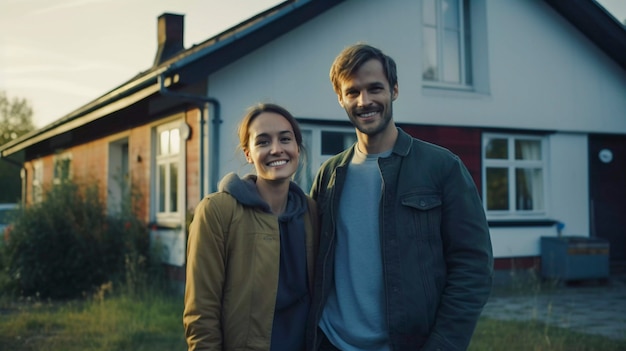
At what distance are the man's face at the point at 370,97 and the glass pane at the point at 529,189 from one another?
9630 mm

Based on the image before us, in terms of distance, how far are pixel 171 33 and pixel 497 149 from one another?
679cm

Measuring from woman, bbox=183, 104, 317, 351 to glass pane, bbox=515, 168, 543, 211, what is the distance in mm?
9649

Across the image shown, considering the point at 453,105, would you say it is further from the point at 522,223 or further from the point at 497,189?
the point at 522,223

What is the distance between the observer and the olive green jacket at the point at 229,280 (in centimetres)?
249

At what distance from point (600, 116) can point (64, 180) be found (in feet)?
30.4

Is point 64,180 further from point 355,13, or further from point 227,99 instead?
point 355,13

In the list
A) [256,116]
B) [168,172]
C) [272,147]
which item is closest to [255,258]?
[272,147]

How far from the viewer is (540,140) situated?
39.5 feet

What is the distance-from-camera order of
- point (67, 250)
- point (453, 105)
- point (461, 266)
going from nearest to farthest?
point (461, 266) < point (67, 250) < point (453, 105)

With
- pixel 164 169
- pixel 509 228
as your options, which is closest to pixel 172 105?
pixel 164 169

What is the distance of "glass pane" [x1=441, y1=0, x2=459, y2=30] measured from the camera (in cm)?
1183

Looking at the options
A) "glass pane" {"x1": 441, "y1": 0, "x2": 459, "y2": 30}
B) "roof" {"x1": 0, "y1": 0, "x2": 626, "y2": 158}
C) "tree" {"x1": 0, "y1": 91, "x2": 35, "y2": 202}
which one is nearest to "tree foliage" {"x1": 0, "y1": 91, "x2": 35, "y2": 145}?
"tree" {"x1": 0, "y1": 91, "x2": 35, "y2": 202}

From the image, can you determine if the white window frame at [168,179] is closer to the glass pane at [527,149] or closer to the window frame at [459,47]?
the window frame at [459,47]

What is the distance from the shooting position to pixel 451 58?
11.8 meters
